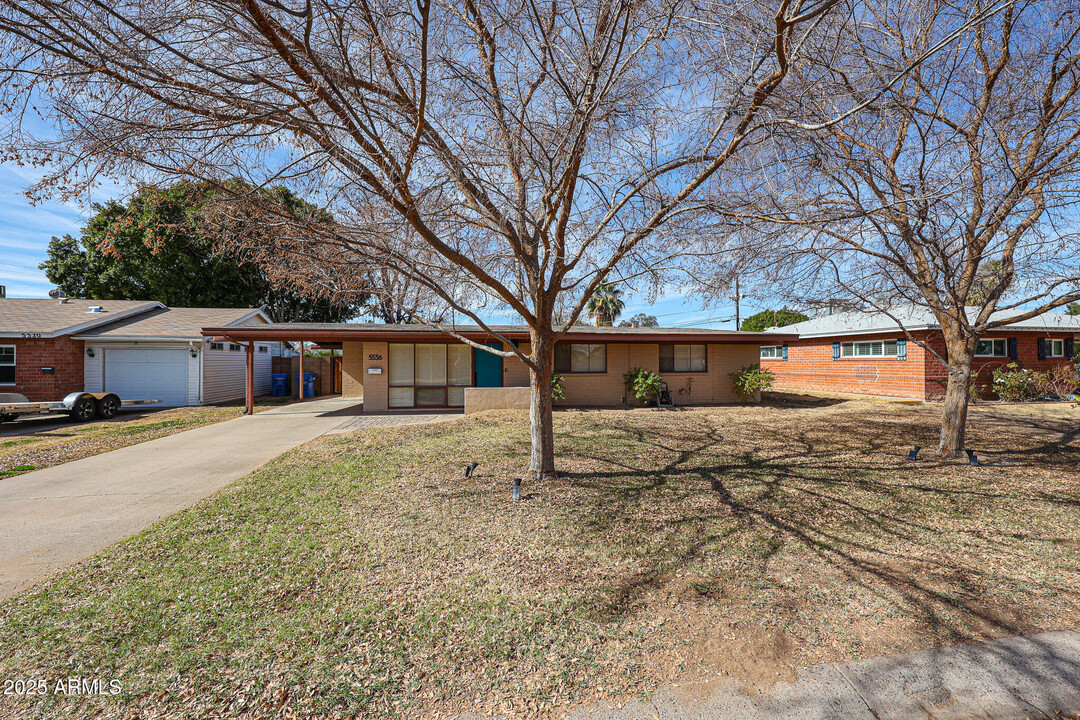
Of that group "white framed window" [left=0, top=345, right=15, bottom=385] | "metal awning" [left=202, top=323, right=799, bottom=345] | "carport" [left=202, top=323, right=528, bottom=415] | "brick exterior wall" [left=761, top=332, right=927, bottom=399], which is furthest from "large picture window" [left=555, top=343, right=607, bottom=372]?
"white framed window" [left=0, top=345, right=15, bottom=385]

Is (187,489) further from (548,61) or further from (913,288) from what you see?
(913,288)

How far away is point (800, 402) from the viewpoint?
595 inches

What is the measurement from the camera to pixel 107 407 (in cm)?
1199

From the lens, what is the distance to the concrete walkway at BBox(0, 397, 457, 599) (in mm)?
3871

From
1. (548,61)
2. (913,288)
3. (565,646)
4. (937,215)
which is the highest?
(548,61)

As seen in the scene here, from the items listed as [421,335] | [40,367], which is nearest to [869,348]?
[421,335]

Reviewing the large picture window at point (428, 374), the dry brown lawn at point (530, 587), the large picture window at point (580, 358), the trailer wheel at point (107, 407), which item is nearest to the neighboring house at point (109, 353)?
the trailer wheel at point (107, 407)

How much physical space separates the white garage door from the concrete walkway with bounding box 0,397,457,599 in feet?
Answer: 20.5

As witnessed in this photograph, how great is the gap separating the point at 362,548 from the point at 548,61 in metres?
5.18

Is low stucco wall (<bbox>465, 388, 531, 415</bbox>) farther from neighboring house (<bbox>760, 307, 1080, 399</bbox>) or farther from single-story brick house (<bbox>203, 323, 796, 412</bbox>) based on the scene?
neighboring house (<bbox>760, 307, 1080, 399</bbox>)

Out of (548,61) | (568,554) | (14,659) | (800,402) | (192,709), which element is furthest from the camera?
(800,402)

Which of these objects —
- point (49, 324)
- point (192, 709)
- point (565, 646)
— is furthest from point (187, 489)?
point (49, 324)

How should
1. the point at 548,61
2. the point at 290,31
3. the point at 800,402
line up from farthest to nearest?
the point at 800,402 → the point at 548,61 → the point at 290,31

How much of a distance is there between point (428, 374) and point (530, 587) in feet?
35.9
